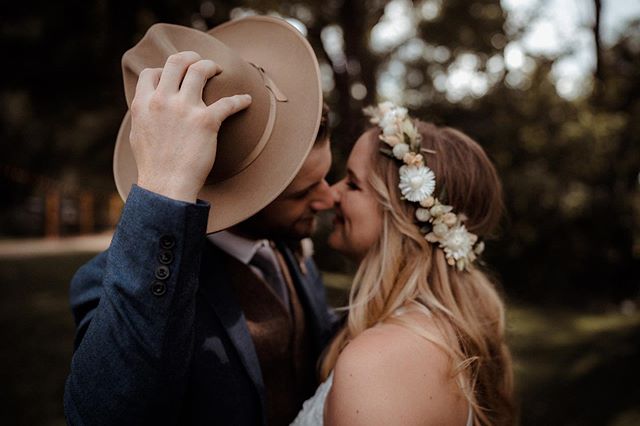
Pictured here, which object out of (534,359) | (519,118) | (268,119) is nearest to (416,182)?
(268,119)

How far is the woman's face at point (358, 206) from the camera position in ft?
7.72

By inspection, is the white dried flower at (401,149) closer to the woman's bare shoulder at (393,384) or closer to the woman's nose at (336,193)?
the woman's nose at (336,193)

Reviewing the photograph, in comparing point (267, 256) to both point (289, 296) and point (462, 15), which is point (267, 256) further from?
point (462, 15)

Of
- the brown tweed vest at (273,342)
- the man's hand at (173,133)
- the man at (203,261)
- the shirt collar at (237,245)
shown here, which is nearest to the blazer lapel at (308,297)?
the man at (203,261)

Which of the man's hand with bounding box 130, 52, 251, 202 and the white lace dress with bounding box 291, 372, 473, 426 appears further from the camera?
the white lace dress with bounding box 291, 372, 473, 426

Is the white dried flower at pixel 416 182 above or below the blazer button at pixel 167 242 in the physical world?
below

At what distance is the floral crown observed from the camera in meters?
2.19

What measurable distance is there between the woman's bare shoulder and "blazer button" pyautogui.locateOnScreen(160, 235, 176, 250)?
0.76 meters

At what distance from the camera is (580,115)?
8.73 metres

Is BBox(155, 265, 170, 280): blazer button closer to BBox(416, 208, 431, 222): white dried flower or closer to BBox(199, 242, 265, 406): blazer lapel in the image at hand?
BBox(199, 242, 265, 406): blazer lapel

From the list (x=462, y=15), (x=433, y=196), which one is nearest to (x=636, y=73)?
(x=462, y=15)

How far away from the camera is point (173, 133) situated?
134 cm

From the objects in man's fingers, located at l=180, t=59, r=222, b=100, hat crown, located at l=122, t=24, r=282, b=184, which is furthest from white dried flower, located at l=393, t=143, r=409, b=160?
Result: man's fingers, located at l=180, t=59, r=222, b=100

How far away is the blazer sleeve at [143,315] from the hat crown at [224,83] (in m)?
0.37
